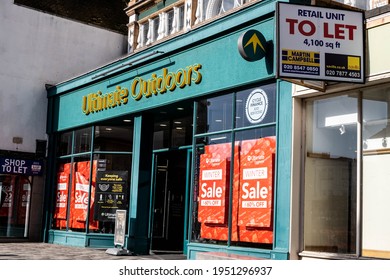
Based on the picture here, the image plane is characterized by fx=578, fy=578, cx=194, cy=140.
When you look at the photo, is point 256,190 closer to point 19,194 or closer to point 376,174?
point 376,174

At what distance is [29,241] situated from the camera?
19.9 m

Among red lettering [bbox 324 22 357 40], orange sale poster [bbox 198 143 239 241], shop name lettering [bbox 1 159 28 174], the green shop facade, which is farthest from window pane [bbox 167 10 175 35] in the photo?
red lettering [bbox 324 22 357 40]

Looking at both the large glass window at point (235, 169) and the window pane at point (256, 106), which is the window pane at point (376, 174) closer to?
the large glass window at point (235, 169)

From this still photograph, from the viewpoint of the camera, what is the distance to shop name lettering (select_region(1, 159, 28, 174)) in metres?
19.5

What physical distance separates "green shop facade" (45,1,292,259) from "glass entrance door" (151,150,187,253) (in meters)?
0.03

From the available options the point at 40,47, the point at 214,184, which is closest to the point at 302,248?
the point at 214,184

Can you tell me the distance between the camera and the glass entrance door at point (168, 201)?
55.3 feet

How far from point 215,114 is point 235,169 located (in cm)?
155

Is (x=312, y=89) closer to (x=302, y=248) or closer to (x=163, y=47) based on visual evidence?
(x=302, y=248)

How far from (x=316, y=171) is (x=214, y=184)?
2.74 m

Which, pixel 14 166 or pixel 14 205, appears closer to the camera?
pixel 14 166

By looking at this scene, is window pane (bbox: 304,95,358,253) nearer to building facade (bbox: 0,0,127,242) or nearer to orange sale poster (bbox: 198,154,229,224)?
orange sale poster (bbox: 198,154,229,224)

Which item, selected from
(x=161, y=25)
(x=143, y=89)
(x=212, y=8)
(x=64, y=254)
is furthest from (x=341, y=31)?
(x=161, y=25)
